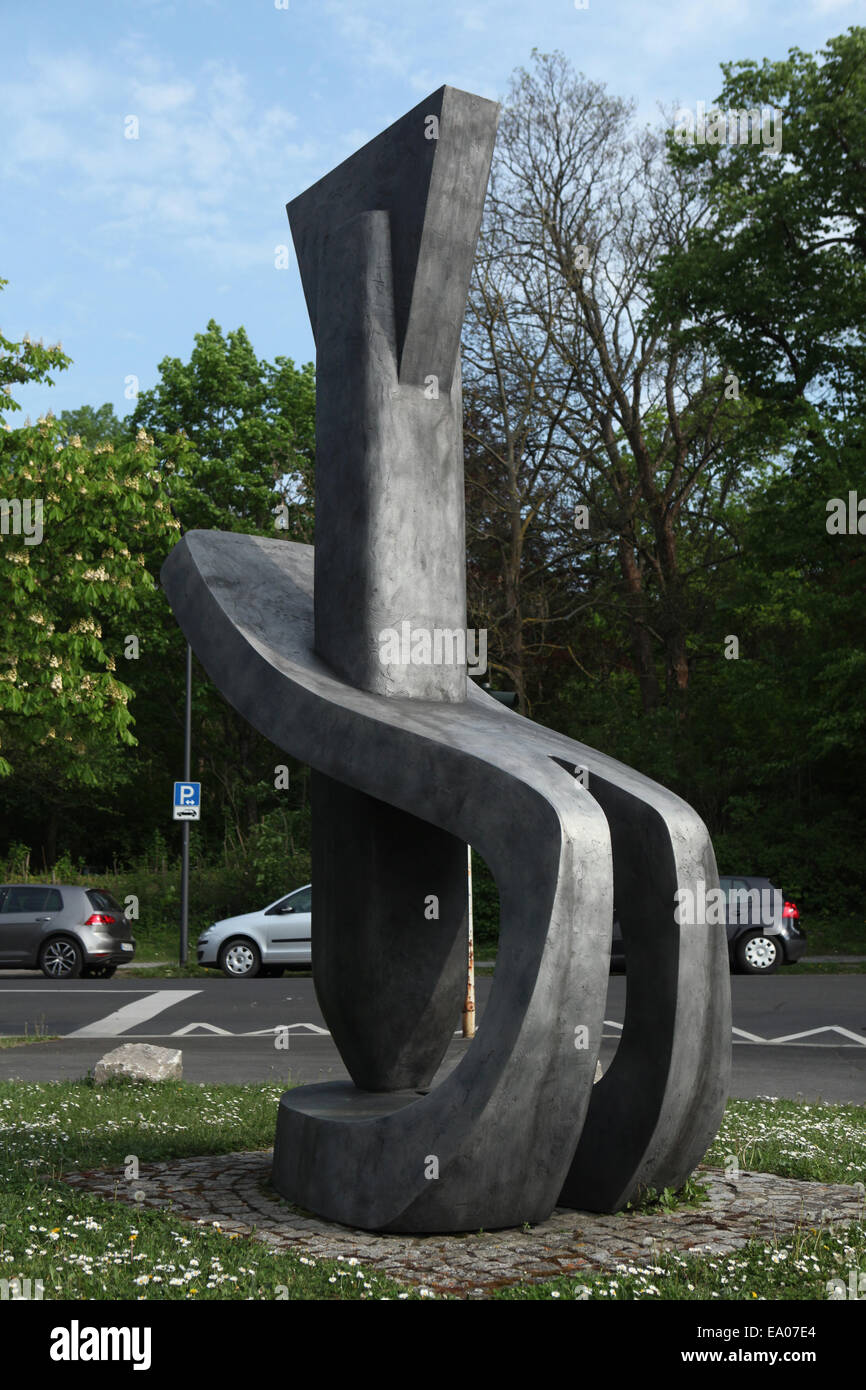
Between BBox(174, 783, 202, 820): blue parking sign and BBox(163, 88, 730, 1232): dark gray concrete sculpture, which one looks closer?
BBox(163, 88, 730, 1232): dark gray concrete sculpture

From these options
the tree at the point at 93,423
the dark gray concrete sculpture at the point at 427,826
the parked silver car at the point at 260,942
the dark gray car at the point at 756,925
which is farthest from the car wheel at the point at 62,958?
the tree at the point at 93,423

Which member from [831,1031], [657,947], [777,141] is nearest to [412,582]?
[657,947]

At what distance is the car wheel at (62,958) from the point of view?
845 inches

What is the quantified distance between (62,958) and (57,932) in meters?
0.43

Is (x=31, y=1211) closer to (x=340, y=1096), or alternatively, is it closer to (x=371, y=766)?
(x=340, y=1096)

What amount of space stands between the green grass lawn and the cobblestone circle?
0.13m

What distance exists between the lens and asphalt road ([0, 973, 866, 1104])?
11.8 meters

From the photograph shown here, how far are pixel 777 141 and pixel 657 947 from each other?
23.0 m

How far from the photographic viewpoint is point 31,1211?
604 centimetres

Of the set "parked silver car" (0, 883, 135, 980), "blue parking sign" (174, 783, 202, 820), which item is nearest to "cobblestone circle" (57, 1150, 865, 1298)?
"parked silver car" (0, 883, 135, 980)

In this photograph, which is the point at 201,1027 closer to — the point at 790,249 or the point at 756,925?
the point at 756,925

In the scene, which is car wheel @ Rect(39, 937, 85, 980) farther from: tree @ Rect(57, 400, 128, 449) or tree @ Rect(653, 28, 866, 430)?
tree @ Rect(57, 400, 128, 449)

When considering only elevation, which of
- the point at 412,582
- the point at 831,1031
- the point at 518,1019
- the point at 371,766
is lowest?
the point at 831,1031

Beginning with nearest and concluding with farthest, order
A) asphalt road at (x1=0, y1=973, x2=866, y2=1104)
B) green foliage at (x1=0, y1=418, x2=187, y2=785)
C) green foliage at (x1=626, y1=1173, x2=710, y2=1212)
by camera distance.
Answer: green foliage at (x1=626, y1=1173, x2=710, y2=1212) < asphalt road at (x1=0, y1=973, x2=866, y2=1104) < green foliage at (x1=0, y1=418, x2=187, y2=785)
